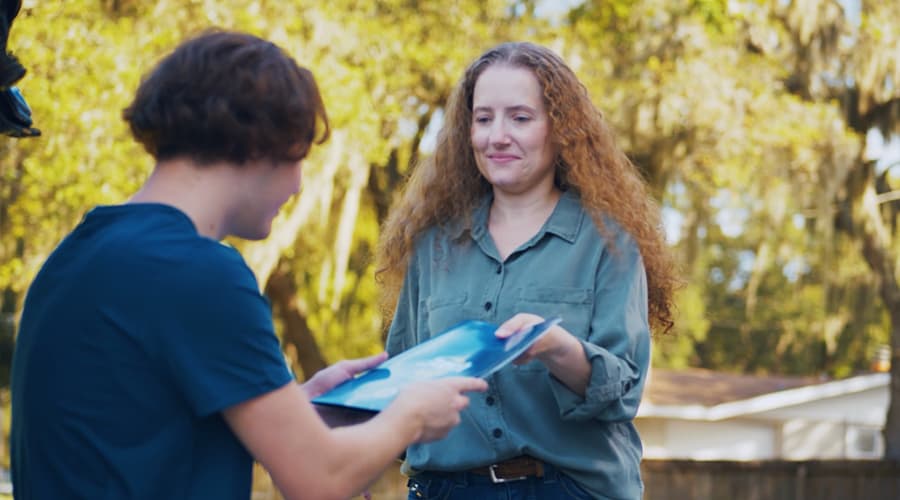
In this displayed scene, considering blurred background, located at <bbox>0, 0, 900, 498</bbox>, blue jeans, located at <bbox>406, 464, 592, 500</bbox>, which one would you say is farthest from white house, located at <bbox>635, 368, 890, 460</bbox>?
blue jeans, located at <bbox>406, 464, 592, 500</bbox>

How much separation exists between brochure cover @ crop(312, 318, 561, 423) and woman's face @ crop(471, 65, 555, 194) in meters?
0.64

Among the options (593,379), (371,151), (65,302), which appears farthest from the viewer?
(371,151)

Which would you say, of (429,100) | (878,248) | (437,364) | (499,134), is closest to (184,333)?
(437,364)

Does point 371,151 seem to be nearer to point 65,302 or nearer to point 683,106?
point 683,106

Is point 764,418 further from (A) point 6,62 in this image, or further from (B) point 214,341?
(B) point 214,341

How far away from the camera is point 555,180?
123 inches

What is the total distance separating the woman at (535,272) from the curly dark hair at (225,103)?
2.57 ft

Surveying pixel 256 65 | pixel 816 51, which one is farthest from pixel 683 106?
pixel 256 65

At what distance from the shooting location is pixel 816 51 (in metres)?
14.8

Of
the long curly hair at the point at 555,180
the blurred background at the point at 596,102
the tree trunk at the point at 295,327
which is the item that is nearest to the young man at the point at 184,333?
the long curly hair at the point at 555,180

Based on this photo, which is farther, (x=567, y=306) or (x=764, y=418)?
(x=764, y=418)

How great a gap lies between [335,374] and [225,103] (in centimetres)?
65

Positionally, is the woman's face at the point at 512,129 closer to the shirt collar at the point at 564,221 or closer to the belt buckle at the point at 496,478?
the shirt collar at the point at 564,221

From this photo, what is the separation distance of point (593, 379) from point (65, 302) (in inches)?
44.5
